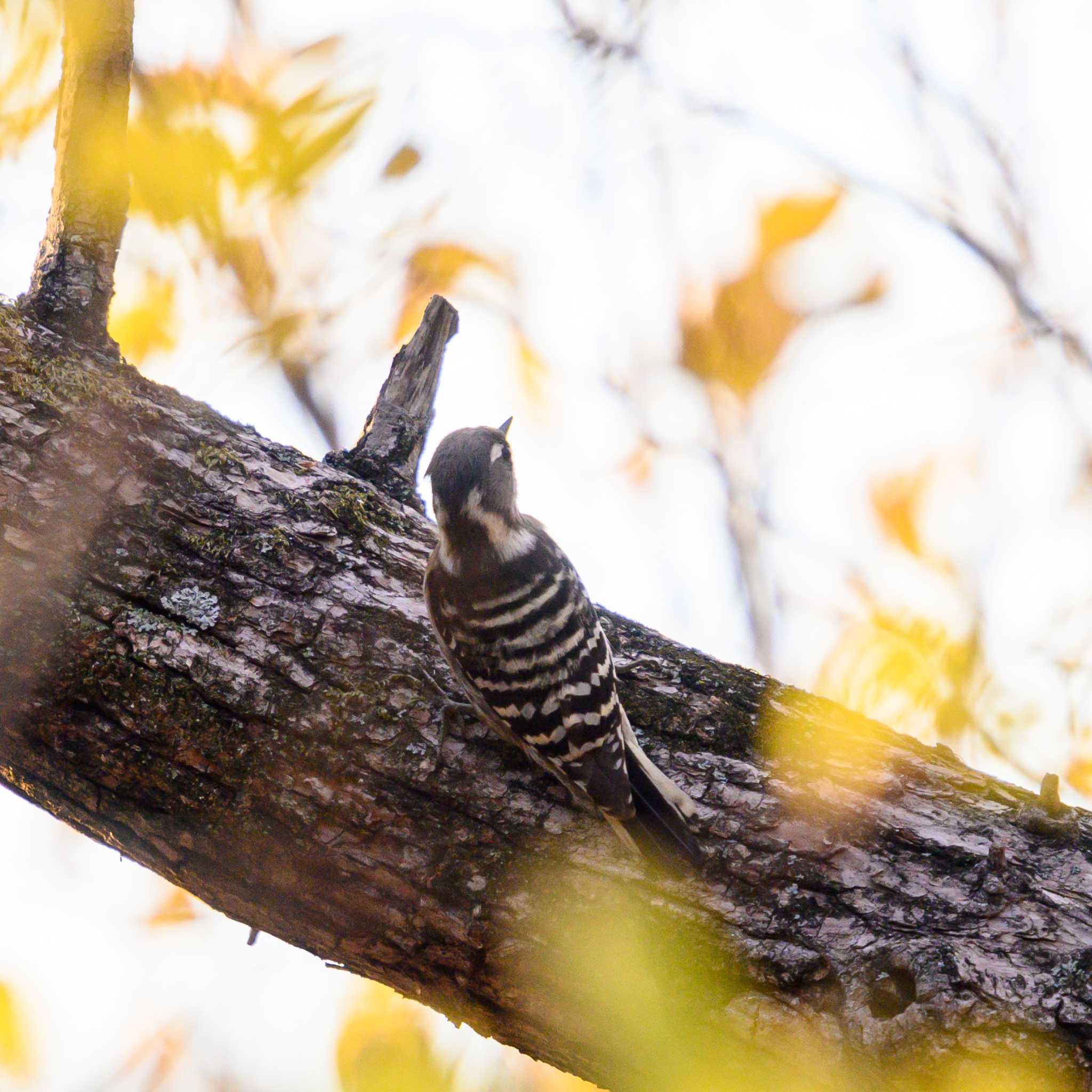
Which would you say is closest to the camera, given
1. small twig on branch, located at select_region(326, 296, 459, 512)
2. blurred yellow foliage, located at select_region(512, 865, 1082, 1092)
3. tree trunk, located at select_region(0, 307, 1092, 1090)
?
blurred yellow foliage, located at select_region(512, 865, 1082, 1092)

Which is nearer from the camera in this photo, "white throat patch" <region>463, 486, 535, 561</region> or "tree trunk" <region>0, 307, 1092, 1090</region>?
"tree trunk" <region>0, 307, 1092, 1090</region>

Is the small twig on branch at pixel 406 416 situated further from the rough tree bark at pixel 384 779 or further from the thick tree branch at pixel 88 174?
the thick tree branch at pixel 88 174

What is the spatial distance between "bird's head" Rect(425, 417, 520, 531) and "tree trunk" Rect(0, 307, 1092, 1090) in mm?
428

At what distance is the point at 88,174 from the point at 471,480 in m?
1.40

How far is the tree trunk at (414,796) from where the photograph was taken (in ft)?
6.25

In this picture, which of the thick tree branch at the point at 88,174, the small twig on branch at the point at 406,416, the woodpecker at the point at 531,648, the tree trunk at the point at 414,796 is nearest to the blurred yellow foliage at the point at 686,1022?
the tree trunk at the point at 414,796

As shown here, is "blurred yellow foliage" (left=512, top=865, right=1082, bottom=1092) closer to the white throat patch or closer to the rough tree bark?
the rough tree bark

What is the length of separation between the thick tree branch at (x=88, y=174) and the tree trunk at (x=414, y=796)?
0.41 feet

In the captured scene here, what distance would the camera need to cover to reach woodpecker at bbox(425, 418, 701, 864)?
213 cm

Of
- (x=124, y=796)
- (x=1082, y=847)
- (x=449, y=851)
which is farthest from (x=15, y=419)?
(x=1082, y=847)

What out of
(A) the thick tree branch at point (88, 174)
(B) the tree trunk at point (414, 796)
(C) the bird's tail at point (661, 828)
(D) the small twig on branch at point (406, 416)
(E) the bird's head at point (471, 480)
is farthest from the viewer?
(D) the small twig on branch at point (406, 416)

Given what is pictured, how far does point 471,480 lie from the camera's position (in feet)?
9.68

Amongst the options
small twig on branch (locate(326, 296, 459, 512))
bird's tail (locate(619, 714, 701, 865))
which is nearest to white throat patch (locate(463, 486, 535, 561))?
small twig on branch (locate(326, 296, 459, 512))

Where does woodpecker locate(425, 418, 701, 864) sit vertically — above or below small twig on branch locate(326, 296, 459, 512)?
below
